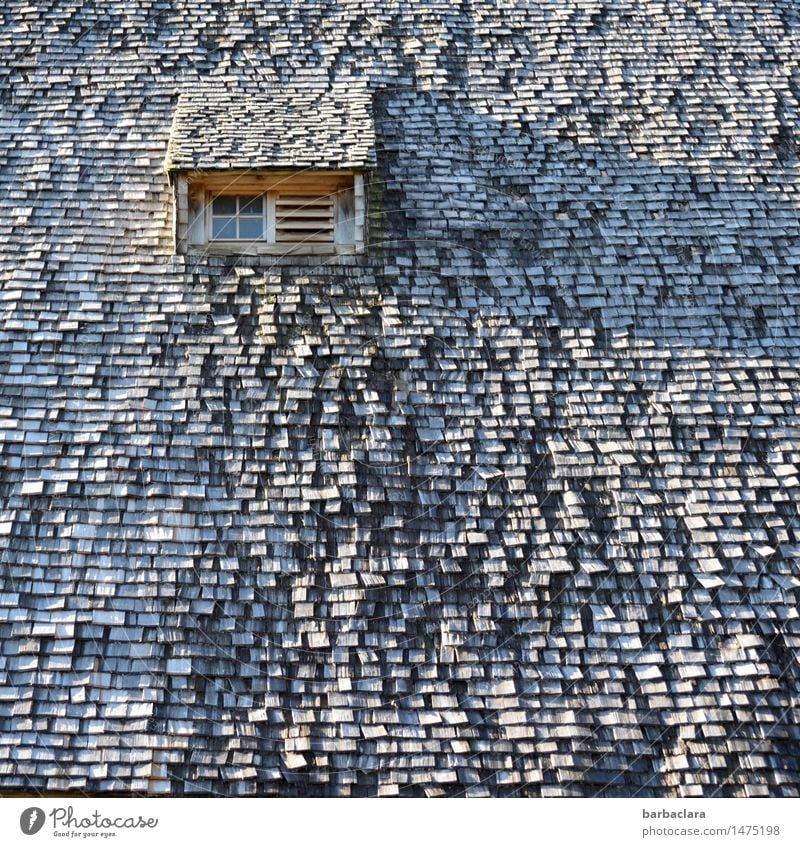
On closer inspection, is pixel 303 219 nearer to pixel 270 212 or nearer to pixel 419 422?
pixel 270 212

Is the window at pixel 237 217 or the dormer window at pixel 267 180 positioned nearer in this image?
the dormer window at pixel 267 180

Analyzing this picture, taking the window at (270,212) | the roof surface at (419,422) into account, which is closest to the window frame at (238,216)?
the window at (270,212)

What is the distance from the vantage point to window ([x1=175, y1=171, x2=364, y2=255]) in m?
7.98

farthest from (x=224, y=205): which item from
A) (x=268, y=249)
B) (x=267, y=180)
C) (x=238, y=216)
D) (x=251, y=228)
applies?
(x=268, y=249)

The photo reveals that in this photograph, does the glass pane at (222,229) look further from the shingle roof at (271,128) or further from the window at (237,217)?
the shingle roof at (271,128)

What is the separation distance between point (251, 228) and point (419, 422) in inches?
85.1

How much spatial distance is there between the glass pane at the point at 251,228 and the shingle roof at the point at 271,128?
1.43 feet

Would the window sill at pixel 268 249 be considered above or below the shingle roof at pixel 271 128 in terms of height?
below

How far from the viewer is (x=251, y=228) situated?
812 cm

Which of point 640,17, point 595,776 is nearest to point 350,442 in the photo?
point 595,776

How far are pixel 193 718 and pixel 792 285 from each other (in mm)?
5319

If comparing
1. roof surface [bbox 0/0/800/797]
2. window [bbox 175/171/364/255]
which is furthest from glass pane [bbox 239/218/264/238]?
roof surface [bbox 0/0/800/797]

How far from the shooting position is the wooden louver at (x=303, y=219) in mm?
8062
